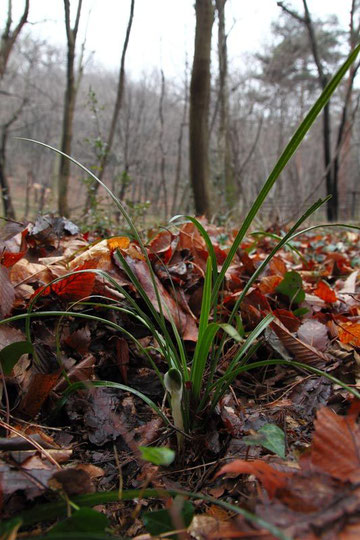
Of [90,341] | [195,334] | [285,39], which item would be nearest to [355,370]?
[195,334]

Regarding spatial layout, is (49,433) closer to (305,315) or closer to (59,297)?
(59,297)

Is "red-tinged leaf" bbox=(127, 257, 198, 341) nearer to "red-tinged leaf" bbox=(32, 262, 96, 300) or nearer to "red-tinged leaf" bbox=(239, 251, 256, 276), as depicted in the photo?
"red-tinged leaf" bbox=(32, 262, 96, 300)

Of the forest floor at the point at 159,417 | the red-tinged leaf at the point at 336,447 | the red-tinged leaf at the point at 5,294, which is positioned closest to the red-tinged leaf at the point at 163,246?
the forest floor at the point at 159,417

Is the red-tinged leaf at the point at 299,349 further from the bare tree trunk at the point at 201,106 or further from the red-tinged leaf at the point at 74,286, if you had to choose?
the bare tree trunk at the point at 201,106

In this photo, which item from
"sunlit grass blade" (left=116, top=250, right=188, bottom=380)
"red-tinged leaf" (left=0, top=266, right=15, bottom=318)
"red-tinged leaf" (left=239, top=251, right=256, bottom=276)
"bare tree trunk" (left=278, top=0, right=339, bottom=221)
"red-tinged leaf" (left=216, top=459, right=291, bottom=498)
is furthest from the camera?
"bare tree trunk" (left=278, top=0, right=339, bottom=221)

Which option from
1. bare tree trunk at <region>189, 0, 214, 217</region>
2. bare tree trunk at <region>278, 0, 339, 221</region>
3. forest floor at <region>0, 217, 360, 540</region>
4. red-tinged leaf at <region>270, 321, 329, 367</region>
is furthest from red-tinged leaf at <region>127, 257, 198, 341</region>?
bare tree trunk at <region>278, 0, 339, 221</region>

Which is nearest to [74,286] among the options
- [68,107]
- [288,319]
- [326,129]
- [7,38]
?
[288,319]
